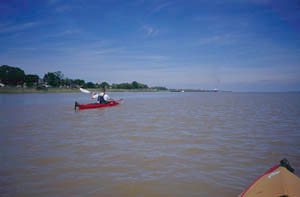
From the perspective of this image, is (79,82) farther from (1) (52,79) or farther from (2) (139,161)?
(2) (139,161)

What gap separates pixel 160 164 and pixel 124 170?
1.01 meters

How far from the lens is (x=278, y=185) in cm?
287

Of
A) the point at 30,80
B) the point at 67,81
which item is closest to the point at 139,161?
the point at 30,80

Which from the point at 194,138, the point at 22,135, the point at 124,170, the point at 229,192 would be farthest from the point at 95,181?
the point at 22,135

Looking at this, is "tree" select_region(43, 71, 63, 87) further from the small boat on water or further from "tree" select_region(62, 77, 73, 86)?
the small boat on water

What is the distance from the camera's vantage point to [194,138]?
8086mm

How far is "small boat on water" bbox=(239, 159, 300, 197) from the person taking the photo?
8.89ft

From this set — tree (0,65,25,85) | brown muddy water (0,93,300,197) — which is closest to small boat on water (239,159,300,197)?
brown muddy water (0,93,300,197)

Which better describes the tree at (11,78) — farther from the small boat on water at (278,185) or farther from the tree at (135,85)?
the small boat on water at (278,185)

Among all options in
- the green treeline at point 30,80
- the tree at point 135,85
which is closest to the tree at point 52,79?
the green treeline at point 30,80

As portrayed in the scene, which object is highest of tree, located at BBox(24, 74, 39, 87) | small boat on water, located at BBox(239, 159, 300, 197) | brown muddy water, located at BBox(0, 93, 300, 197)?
tree, located at BBox(24, 74, 39, 87)

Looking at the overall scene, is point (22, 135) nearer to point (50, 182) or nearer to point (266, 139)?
point (50, 182)

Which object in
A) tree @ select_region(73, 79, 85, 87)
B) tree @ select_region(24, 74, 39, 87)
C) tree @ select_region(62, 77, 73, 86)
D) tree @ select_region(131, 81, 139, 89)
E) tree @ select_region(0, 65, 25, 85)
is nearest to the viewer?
tree @ select_region(0, 65, 25, 85)

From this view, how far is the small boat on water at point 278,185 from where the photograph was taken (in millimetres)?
2709
